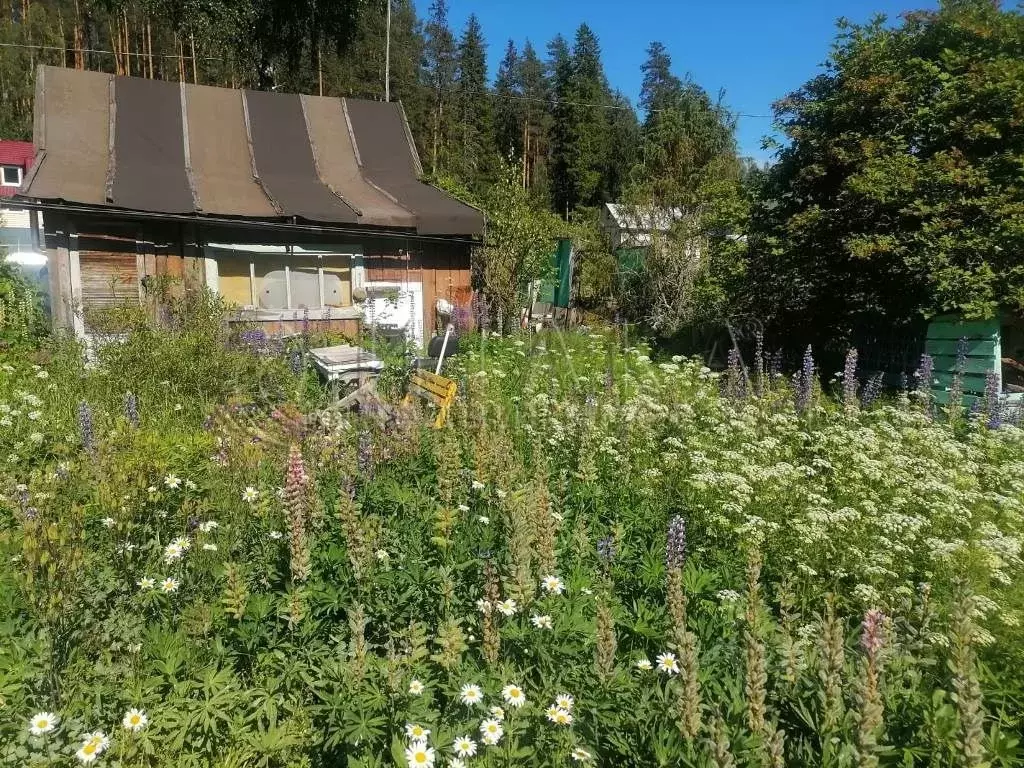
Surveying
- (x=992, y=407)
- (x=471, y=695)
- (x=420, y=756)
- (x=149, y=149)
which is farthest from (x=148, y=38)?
(x=420, y=756)

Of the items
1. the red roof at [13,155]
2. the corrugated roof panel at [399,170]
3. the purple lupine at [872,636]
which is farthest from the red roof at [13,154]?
the purple lupine at [872,636]

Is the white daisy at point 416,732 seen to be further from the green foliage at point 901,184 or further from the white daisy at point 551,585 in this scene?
the green foliage at point 901,184

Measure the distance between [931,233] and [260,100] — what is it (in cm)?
1225

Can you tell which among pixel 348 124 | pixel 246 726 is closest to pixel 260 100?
pixel 348 124

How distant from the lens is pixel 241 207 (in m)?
11.3

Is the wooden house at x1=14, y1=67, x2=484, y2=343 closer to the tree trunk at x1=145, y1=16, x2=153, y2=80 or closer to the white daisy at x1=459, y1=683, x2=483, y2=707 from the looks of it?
the white daisy at x1=459, y1=683, x2=483, y2=707

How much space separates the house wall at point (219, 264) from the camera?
10.6m

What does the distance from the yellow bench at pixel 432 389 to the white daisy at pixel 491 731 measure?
4.09m

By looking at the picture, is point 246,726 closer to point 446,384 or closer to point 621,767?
point 621,767

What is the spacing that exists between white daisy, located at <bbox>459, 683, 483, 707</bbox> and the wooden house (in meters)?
10.0

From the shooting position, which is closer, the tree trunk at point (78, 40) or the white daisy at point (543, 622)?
the white daisy at point (543, 622)

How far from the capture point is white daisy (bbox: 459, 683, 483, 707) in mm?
2125

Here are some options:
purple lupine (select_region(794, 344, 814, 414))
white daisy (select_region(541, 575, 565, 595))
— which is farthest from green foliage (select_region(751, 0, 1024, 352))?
white daisy (select_region(541, 575, 565, 595))

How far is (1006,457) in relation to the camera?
16.5 ft
